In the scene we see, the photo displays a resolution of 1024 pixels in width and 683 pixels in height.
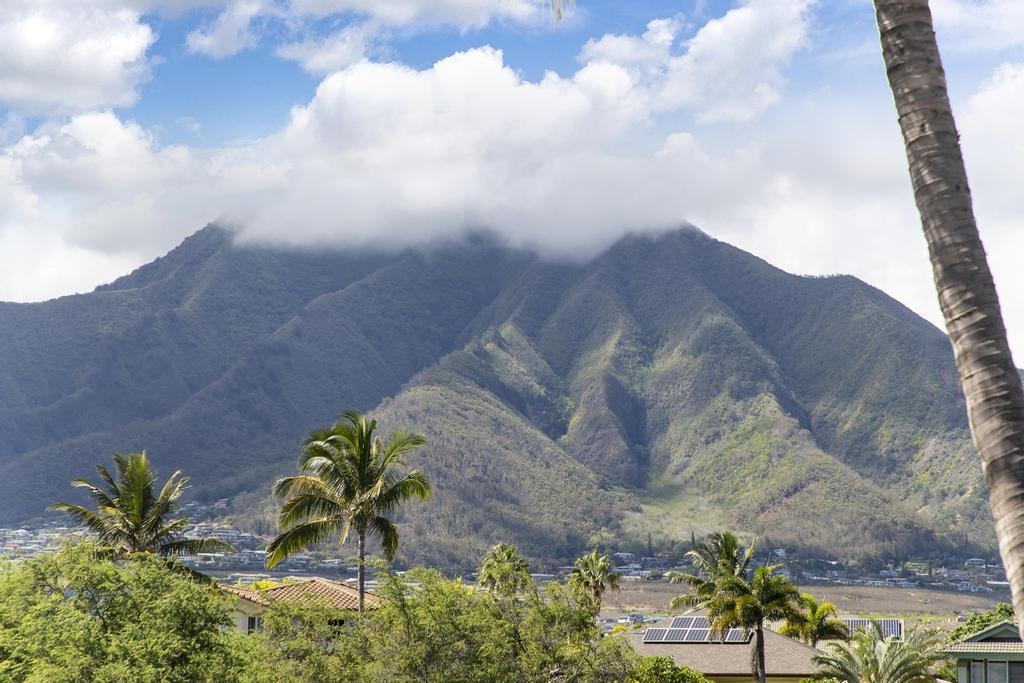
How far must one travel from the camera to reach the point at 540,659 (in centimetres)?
3516

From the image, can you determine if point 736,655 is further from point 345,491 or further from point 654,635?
point 345,491

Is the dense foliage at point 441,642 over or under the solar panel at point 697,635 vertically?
over

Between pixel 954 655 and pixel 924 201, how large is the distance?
48719 millimetres

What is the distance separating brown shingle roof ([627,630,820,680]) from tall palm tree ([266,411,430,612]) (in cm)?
2544

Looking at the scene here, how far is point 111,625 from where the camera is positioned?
110 ft

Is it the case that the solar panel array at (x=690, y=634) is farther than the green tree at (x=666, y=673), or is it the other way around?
the solar panel array at (x=690, y=634)

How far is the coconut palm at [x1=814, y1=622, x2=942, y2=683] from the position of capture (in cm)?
4925

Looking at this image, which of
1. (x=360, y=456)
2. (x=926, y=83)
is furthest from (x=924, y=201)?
(x=360, y=456)

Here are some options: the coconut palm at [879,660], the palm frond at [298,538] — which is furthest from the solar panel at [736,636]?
the palm frond at [298,538]

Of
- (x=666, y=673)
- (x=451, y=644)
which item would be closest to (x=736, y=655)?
(x=666, y=673)

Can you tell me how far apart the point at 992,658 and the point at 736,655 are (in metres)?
16.5

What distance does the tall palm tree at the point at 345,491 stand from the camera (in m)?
39.8

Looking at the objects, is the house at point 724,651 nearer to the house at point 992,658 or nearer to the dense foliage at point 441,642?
the house at point 992,658

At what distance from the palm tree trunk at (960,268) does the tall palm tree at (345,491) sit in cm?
3148
